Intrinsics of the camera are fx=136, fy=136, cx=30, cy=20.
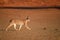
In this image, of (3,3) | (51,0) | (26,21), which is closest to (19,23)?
(26,21)

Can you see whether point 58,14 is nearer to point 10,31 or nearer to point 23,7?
point 23,7

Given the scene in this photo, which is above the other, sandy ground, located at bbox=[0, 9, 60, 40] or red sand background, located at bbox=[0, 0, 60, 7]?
red sand background, located at bbox=[0, 0, 60, 7]

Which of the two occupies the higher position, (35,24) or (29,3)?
(29,3)

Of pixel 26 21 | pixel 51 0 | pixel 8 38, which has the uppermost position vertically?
pixel 51 0

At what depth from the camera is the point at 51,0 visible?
1.08 meters

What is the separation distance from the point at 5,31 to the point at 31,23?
0.21 m

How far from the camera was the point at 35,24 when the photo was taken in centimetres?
105

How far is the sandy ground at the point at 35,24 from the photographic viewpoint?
103cm

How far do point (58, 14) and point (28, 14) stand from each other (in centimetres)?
24

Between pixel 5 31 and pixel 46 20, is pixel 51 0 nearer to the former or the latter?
pixel 46 20

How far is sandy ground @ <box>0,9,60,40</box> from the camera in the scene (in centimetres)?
103

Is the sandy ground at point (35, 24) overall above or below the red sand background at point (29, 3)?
below

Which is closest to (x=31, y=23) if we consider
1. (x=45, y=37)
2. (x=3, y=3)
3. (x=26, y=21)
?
(x=26, y=21)

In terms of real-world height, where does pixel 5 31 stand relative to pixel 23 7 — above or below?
below
